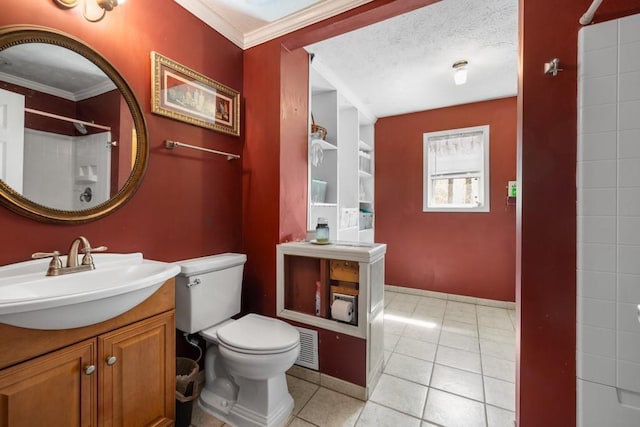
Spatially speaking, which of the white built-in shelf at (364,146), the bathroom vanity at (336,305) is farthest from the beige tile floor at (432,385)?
the white built-in shelf at (364,146)

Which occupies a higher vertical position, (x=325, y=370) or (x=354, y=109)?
(x=354, y=109)

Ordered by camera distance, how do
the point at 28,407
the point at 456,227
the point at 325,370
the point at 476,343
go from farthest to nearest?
the point at 456,227, the point at 476,343, the point at 325,370, the point at 28,407

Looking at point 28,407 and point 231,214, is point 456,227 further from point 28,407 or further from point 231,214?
point 28,407

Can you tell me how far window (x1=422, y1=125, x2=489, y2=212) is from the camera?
3168 millimetres

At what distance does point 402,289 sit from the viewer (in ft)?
11.7

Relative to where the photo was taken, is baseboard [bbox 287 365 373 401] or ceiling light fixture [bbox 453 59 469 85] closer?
baseboard [bbox 287 365 373 401]

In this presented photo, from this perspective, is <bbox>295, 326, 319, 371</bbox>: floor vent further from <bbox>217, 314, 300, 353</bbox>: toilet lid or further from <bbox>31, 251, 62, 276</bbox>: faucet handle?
<bbox>31, 251, 62, 276</bbox>: faucet handle

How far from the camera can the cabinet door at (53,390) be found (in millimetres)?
784

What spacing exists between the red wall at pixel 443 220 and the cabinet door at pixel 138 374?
295cm

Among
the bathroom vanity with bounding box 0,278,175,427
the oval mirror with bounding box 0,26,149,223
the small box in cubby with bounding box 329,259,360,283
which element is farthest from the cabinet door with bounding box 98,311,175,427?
the small box in cubby with bounding box 329,259,360,283

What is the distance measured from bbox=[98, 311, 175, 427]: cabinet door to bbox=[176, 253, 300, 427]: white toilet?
0.23 m

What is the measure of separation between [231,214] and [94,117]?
916mm

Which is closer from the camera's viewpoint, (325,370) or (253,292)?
(325,370)

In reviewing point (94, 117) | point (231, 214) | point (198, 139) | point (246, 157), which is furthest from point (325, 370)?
point (94, 117)
